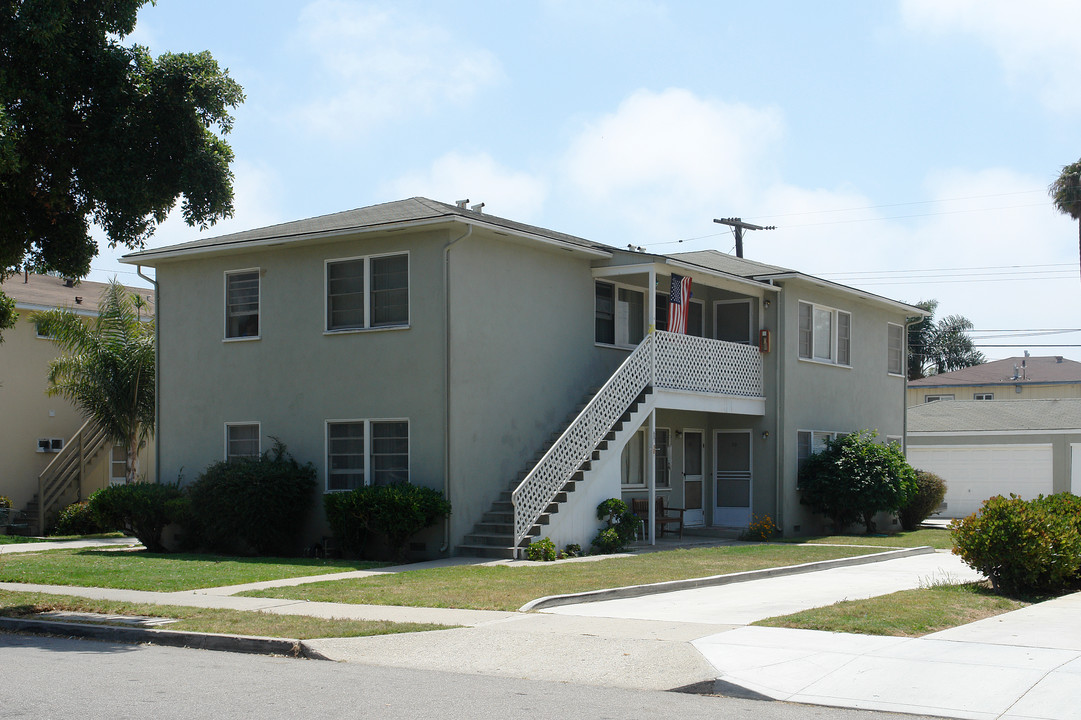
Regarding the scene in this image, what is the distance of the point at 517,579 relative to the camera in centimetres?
1617

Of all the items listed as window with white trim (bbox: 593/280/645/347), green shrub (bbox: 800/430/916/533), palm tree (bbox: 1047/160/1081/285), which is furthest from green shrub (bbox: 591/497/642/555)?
palm tree (bbox: 1047/160/1081/285)

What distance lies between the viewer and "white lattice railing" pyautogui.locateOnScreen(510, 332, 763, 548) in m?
20.2

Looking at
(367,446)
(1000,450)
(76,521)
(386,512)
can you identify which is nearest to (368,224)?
(367,446)

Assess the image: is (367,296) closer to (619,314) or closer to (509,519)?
(509,519)

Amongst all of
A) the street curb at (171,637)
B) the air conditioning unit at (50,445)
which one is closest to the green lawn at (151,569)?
the street curb at (171,637)

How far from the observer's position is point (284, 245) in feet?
73.6

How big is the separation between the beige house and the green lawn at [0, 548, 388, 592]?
952cm

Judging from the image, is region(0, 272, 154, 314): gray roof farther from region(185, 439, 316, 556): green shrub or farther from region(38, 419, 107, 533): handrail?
region(185, 439, 316, 556): green shrub

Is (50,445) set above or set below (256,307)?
below

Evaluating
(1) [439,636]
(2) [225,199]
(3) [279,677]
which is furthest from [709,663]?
(2) [225,199]

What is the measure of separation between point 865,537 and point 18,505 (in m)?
22.0

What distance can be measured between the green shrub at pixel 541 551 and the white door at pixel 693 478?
795 centimetres

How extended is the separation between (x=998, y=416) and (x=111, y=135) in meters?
34.2

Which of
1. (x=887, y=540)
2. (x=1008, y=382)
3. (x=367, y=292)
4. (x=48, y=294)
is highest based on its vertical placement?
(x=48, y=294)
